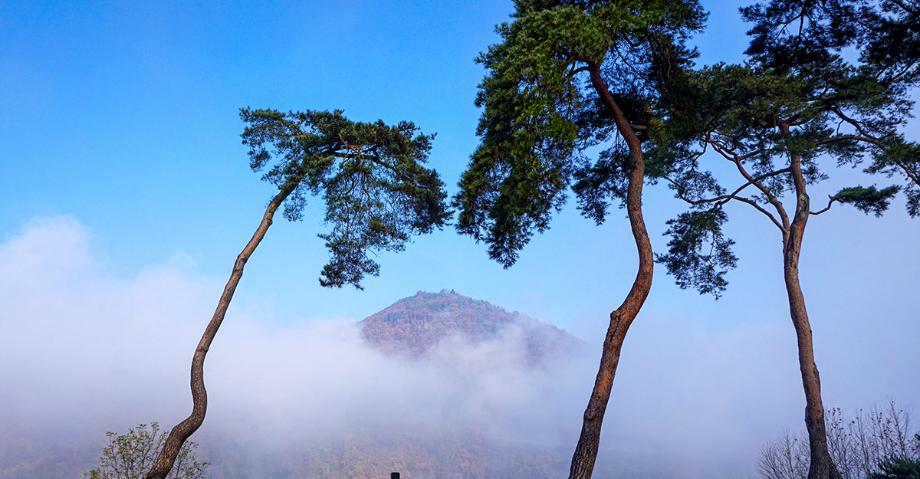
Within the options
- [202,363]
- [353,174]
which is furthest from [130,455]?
[353,174]

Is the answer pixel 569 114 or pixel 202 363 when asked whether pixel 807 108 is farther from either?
pixel 202 363

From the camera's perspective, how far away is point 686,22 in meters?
9.94

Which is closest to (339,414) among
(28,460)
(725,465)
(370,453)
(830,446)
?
(370,453)

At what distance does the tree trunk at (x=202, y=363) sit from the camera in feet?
32.1

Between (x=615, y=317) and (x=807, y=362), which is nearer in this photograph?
(x=615, y=317)

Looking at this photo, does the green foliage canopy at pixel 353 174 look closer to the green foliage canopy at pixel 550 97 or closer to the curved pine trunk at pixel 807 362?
the green foliage canopy at pixel 550 97

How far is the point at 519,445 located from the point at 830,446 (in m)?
160

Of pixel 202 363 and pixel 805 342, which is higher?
pixel 805 342

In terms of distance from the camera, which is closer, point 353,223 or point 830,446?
point 353,223

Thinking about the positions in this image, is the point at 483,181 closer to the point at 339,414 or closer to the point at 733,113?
the point at 733,113

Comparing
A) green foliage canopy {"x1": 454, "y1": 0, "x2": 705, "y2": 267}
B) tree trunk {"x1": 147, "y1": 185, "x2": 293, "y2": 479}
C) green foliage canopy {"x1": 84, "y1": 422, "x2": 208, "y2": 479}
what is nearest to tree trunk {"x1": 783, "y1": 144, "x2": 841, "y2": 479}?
green foliage canopy {"x1": 454, "y1": 0, "x2": 705, "y2": 267}

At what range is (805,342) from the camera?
11.8 metres

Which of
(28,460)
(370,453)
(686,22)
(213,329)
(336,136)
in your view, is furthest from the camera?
(370,453)

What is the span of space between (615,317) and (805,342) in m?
6.04
